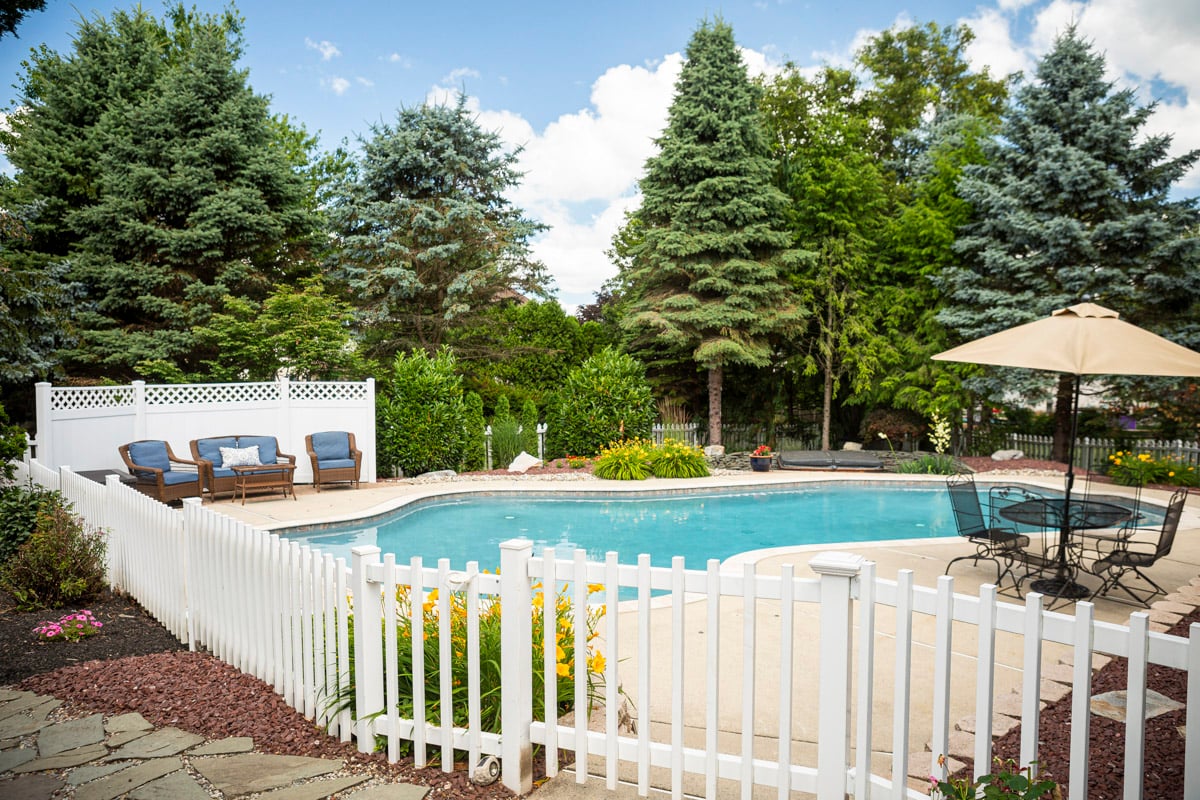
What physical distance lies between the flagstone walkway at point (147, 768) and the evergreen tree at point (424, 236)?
12830 mm

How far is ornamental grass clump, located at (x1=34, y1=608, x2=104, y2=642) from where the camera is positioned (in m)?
4.41

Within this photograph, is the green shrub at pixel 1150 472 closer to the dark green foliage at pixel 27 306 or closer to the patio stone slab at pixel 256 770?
the patio stone slab at pixel 256 770

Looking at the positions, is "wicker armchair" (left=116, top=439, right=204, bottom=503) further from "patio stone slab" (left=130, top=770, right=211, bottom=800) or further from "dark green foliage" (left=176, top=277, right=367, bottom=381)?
"patio stone slab" (left=130, top=770, right=211, bottom=800)

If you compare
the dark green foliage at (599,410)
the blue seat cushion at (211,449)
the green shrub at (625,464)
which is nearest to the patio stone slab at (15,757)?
the blue seat cushion at (211,449)

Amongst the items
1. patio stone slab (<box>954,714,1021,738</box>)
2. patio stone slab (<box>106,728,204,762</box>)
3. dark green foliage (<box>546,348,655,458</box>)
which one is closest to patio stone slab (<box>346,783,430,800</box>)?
patio stone slab (<box>106,728,204,762</box>)

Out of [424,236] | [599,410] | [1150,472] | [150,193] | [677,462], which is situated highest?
[150,193]

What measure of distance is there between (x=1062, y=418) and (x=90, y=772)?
15.8m

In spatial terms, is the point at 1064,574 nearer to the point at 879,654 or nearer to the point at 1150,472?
the point at 879,654

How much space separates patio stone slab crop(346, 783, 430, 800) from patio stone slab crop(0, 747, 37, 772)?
1.37m

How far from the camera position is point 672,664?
2889mm

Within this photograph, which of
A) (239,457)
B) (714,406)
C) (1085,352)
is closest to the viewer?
(1085,352)

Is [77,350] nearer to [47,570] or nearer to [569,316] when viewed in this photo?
[569,316]

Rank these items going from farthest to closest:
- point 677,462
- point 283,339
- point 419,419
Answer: point 283,339 < point 419,419 < point 677,462

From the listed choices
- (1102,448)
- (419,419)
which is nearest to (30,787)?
(419,419)
